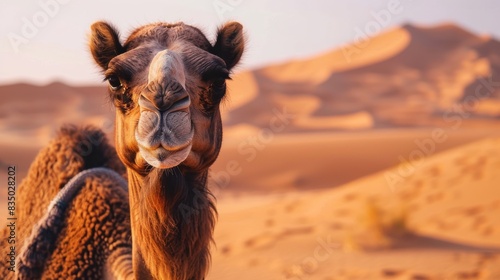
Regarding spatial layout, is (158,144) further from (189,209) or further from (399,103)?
(399,103)

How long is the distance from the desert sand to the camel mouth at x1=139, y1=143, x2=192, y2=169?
0.80 m

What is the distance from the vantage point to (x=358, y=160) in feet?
Answer: 82.0

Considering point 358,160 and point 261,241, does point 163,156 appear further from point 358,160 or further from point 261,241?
point 358,160

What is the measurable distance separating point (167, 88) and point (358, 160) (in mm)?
Answer: 23272

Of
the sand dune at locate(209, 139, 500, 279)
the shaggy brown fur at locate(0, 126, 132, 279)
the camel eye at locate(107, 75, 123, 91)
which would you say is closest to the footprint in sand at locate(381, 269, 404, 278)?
the sand dune at locate(209, 139, 500, 279)

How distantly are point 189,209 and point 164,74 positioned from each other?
25.0 inches

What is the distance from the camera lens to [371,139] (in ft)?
94.8

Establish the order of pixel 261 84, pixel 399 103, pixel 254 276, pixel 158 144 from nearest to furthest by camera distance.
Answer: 1. pixel 158 144
2. pixel 254 276
3. pixel 399 103
4. pixel 261 84

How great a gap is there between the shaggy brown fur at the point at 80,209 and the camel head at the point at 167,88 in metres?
0.85

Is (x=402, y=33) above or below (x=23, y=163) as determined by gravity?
below

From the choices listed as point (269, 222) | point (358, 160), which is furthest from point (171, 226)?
point (358, 160)

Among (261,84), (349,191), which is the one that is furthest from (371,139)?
(261,84)

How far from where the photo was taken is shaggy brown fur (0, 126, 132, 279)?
3268mm

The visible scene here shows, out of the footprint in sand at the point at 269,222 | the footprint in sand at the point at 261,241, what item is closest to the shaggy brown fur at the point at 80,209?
the footprint in sand at the point at 261,241
